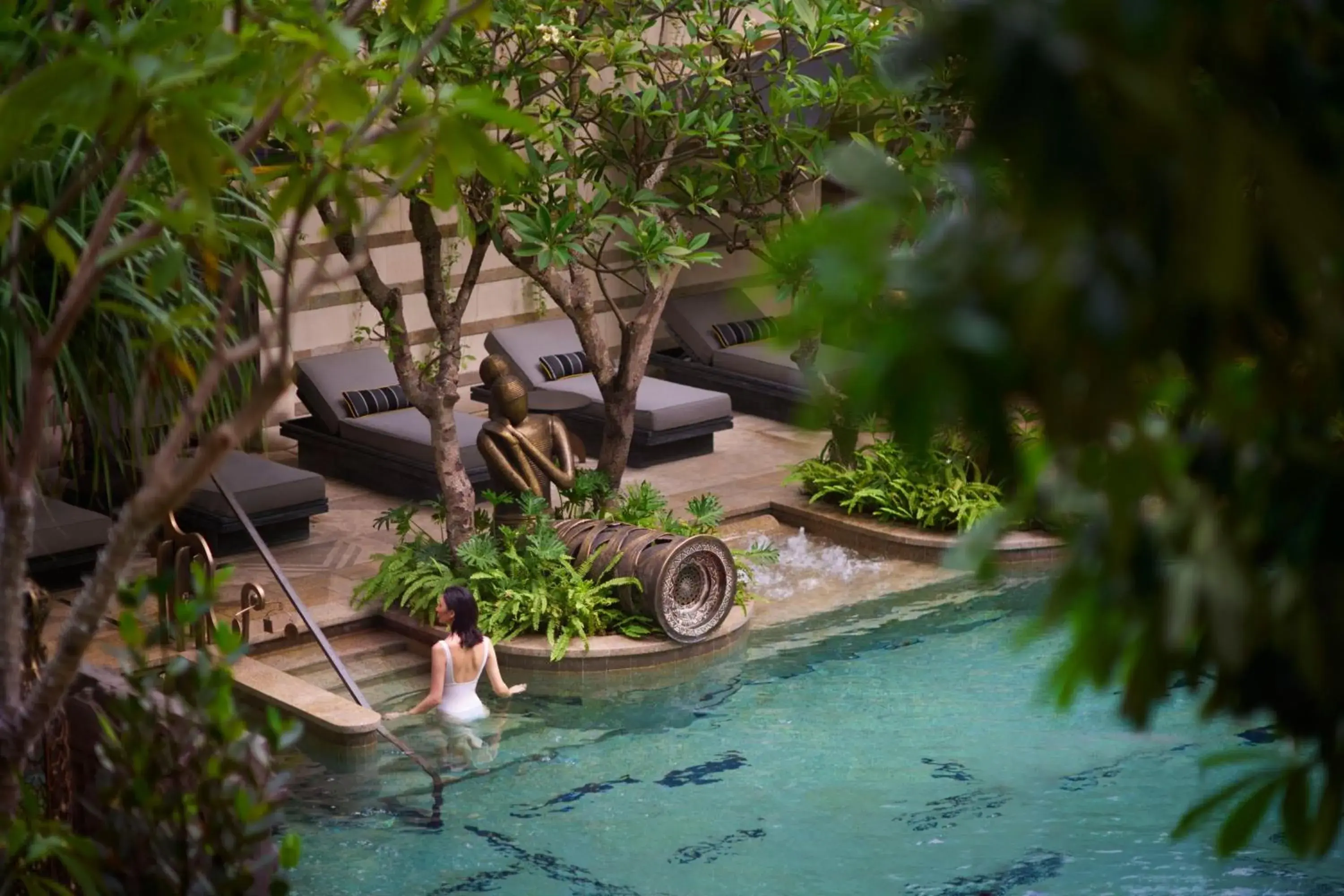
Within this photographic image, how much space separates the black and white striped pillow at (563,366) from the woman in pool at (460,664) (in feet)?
20.9

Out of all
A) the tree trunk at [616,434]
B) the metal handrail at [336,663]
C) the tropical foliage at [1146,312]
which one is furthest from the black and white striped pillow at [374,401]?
the tropical foliage at [1146,312]

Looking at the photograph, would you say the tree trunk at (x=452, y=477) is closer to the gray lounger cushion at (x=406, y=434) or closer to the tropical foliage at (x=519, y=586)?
the tropical foliage at (x=519, y=586)

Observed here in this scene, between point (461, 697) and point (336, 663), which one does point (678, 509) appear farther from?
point (336, 663)

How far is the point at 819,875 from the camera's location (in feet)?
27.4

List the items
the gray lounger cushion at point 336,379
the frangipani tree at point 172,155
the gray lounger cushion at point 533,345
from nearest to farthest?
the frangipani tree at point 172,155 → the gray lounger cushion at point 336,379 → the gray lounger cushion at point 533,345

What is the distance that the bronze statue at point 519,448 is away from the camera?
11.1m

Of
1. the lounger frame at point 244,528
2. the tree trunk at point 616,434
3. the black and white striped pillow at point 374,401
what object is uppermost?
the black and white striped pillow at point 374,401

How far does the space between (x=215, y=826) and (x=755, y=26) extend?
853 centimetres

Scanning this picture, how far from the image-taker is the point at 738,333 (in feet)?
58.9

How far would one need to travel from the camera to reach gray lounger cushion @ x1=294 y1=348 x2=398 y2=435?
48.5 ft

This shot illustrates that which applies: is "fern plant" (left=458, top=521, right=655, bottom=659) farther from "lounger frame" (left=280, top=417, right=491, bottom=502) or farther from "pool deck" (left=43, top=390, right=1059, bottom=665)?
"lounger frame" (left=280, top=417, right=491, bottom=502)

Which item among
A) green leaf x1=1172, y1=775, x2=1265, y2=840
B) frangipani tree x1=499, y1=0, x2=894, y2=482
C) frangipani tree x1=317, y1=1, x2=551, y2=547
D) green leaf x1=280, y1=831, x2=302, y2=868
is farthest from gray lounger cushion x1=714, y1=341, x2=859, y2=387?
green leaf x1=1172, y1=775, x2=1265, y2=840

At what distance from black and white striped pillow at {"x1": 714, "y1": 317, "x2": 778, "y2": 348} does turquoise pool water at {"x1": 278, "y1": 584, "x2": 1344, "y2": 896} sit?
6738mm

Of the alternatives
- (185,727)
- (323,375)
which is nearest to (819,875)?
(185,727)
